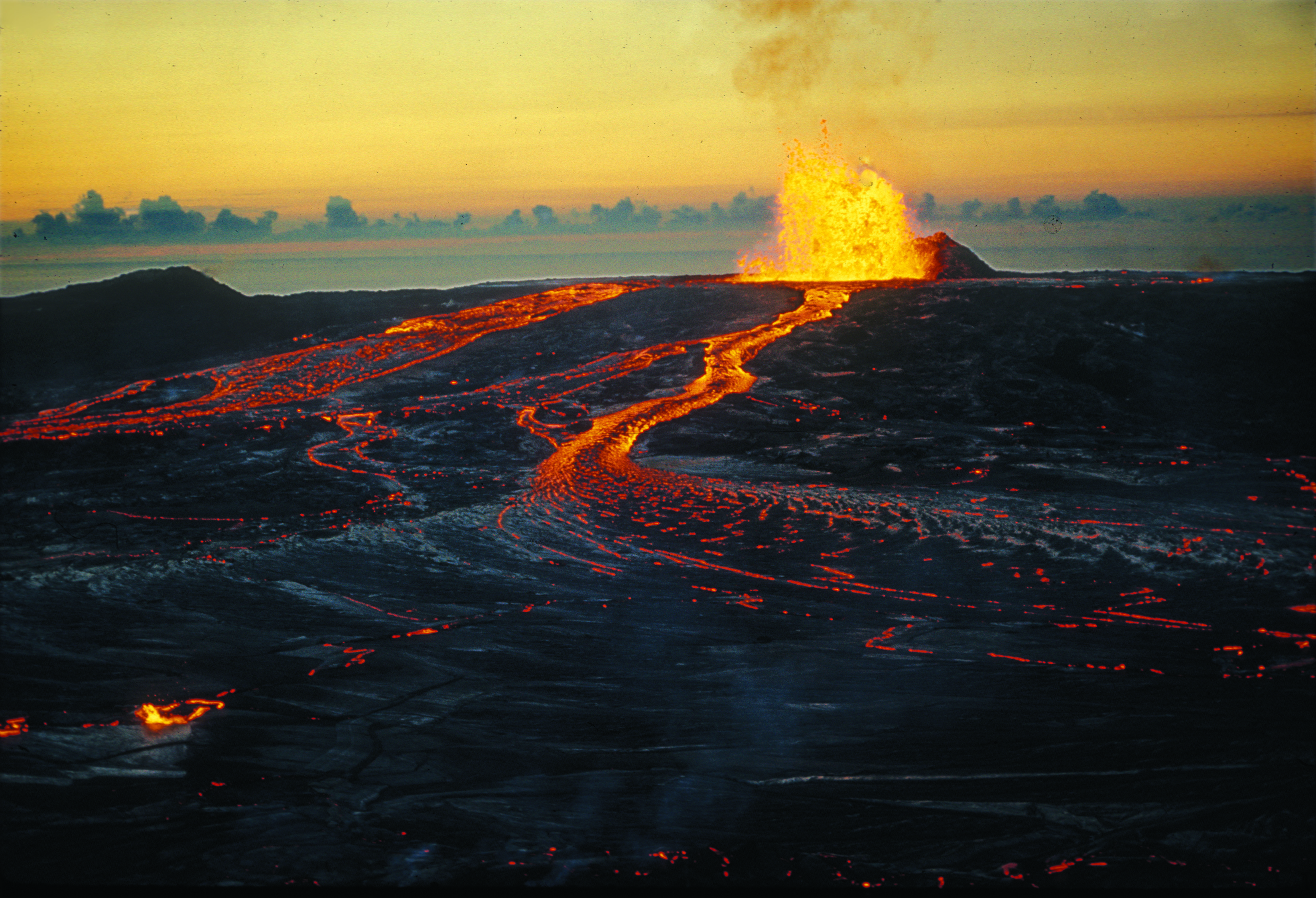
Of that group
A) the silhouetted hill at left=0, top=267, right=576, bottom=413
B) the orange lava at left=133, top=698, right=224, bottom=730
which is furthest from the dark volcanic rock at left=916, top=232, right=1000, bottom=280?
the orange lava at left=133, top=698, right=224, bottom=730

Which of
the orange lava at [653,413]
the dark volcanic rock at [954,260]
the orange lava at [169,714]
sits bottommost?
the orange lava at [169,714]

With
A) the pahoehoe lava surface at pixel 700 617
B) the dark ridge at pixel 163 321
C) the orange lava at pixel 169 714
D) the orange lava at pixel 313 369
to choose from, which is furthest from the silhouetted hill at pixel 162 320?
the orange lava at pixel 169 714

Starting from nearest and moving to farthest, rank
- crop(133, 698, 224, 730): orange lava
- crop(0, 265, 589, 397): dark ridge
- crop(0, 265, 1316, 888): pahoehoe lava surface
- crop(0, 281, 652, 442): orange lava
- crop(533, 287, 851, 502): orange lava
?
crop(0, 265, 1316, 888): pahoehoe lava surface → crop(133, 698, 224, 730): orange lava → crop(533, 287, 851, 502): orange lava → crop(0, 281, 652, 442): orange lava → crop(0, 265, 589, 397): dark ridge

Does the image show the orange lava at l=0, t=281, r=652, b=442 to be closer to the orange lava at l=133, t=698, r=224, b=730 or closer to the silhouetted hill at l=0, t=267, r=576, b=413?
the silhouetted hill at l=0, t=267, r=576, b=413

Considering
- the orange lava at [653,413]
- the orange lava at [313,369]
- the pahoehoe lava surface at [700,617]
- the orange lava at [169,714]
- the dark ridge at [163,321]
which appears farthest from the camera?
the dark ridge at [163,321]

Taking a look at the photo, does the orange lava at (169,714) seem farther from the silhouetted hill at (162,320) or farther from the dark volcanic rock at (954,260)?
the dark volcanic rock at (954,260)
